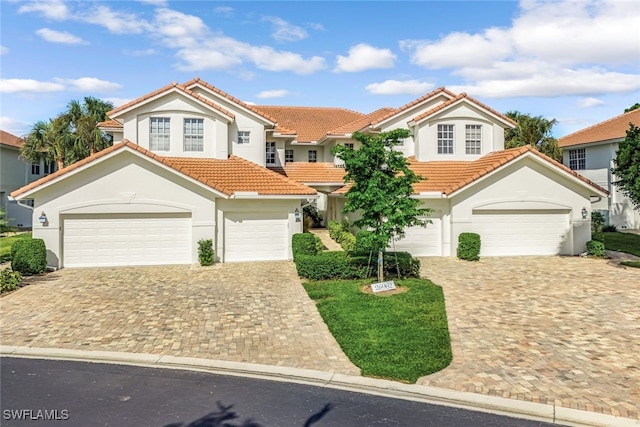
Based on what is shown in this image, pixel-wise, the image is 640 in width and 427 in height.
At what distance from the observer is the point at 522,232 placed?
20.7 metres

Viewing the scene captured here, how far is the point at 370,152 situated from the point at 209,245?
8.06m

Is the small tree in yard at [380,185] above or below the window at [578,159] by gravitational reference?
below

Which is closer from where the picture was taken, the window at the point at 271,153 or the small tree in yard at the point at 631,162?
the small tree in yard at the point at 631,162

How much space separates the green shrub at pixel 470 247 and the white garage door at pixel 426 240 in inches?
54.9

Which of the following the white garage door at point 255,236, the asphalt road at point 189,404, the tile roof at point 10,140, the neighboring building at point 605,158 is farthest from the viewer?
the tile roof at point 10,140

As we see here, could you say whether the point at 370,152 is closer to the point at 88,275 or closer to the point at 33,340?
the point at 33,340

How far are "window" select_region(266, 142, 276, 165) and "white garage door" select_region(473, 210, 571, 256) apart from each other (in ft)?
41.9

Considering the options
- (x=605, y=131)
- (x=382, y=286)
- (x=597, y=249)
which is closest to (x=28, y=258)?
(x=382, y=286)

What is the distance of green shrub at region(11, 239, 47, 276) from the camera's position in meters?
16.1

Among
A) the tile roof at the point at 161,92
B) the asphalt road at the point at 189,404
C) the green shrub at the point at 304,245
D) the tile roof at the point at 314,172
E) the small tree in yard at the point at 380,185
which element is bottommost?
the asphalt road at the point at 189,404

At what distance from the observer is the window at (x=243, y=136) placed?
2336 cm

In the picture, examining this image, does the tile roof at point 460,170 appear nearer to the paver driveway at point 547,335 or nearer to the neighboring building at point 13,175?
the paver driveway at point 547,335

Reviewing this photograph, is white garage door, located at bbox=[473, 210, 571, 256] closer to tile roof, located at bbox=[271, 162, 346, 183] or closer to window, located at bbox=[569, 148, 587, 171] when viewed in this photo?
tile roof, located at bbox=[271, 162, 346, 183]

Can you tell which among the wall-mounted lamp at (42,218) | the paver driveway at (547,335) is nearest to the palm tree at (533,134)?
the paver driveway at (547,335)
